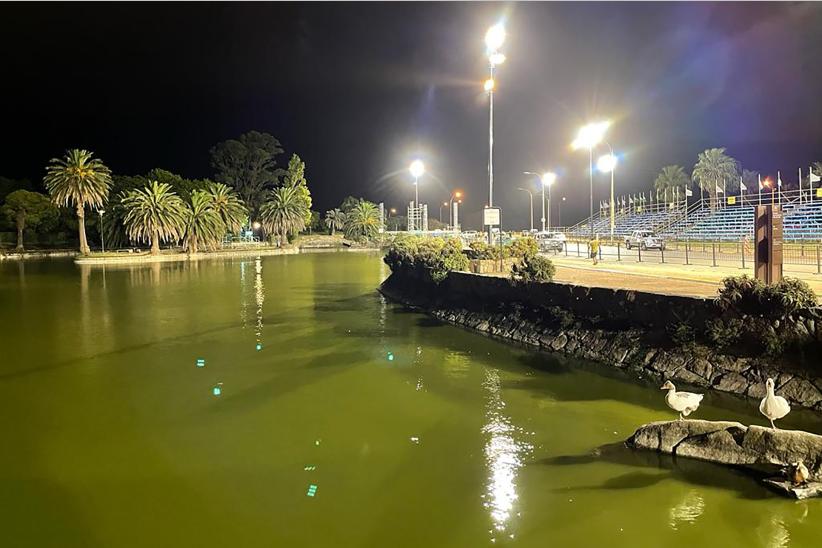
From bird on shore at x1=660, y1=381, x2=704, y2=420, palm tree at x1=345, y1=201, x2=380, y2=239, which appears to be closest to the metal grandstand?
bird on shore at x1=660, y1=381, x2=704, y2=420

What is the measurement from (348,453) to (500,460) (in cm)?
230

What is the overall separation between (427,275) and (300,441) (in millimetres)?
16655

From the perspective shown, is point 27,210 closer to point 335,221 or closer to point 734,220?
point 335,221

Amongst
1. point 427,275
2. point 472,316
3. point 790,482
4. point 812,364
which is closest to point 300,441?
point 790,482

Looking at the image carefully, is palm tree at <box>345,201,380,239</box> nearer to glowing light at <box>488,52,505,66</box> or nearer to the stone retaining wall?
glowing light at <box>488,52,505,66</box>

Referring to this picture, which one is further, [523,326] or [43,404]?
[523,326]

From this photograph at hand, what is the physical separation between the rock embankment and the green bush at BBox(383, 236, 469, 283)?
1554cm

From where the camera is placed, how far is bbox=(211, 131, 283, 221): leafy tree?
339 ft

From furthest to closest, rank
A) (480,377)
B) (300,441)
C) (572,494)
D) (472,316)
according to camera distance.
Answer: (472,316) → (480,377) → (300,441) → (572,494)

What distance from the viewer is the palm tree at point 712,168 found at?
76750mm

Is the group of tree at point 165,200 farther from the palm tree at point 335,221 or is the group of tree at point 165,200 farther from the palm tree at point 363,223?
the palm tree at point 335,221

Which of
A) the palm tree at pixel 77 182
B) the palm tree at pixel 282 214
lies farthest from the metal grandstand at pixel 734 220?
the palm tree at pixel 77 182

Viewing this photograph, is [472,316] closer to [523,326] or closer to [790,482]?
[523,326]

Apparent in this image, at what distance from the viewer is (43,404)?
460 inches
